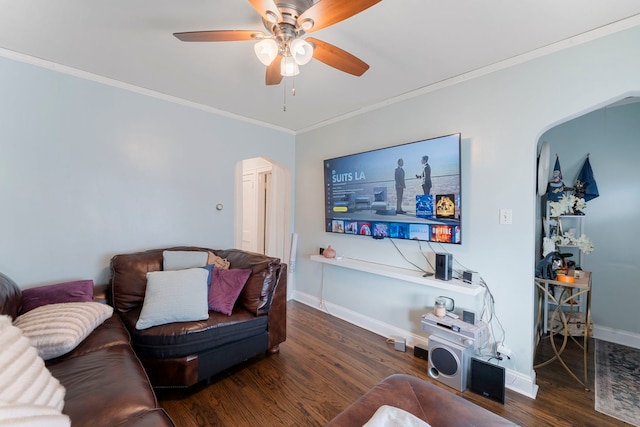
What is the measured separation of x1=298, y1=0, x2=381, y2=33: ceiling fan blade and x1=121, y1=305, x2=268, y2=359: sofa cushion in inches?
80.7

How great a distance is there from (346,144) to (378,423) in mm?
2860

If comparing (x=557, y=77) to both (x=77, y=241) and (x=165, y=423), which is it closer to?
(x=165, y=423)

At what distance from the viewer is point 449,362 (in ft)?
6.72

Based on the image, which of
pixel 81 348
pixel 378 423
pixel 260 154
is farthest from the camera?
pixel 260 154

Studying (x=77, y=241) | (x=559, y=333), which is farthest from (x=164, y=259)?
(x=559, y=333)

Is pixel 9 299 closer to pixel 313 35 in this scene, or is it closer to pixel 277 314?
pixel 277 314

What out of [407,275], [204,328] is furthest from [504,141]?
[204,328]

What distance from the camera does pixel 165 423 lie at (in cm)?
104

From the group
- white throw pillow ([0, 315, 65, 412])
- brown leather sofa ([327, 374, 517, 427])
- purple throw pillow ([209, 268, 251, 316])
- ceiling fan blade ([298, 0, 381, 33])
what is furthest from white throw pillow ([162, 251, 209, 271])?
ceiling fan blade ([298, 0, 381, 33])

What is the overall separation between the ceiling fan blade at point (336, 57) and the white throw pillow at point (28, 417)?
1879 millimetres

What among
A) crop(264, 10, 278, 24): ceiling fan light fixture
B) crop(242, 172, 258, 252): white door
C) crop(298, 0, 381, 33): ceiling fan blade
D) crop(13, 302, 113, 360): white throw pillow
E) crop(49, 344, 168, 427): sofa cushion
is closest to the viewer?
crop(49, 344, 168, 427): sofa cushion

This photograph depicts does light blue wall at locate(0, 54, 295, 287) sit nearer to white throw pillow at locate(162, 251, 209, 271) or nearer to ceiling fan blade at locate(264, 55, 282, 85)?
white throw pillow at locate(162, 251, 209, 271)

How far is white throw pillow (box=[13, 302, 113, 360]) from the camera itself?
140 centimetres

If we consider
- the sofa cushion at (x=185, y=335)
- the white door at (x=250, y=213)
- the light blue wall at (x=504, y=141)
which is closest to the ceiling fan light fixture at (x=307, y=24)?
the light blue wall at (x=504, y=141)
